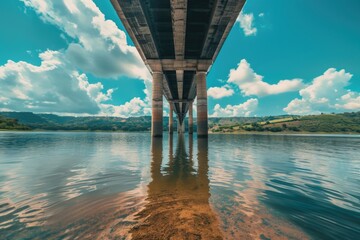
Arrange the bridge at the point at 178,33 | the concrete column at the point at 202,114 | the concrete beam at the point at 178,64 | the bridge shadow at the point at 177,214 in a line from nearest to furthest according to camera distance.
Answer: the bridge shadow at the point at 177,214 < the bridge at the point at 178,33 < the concrete column at the point at 202,114 < the concrete beam at the point at 178,64

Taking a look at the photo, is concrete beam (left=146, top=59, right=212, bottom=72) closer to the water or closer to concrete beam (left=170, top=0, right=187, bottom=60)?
concrete beam (left=170, top=0, right=187, bottom=60)

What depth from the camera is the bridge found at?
20983 mm

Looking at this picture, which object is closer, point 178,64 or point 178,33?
point 178,33

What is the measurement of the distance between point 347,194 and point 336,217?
7.18ft

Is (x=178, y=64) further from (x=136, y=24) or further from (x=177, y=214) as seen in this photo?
(x=177, y=214)

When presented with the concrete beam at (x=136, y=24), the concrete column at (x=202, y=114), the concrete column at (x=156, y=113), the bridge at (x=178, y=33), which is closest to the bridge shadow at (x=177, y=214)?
the bridge at (x=178, y=33)

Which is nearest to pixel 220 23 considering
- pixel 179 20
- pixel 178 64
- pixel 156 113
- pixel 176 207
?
pixel 179 20

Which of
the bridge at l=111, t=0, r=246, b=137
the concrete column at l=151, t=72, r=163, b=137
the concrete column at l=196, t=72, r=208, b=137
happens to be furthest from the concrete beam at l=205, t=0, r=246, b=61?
the concrete column at l=151, t=72, r=163, b=137

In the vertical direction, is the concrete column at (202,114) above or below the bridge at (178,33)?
below

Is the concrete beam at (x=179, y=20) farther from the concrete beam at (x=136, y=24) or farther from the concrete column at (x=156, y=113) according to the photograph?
the concrete column at (x=156, y=113)

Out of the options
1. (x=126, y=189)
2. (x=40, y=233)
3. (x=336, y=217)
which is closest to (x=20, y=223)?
(x=40, y=233)

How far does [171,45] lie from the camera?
3027 cm

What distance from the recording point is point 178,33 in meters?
24.6

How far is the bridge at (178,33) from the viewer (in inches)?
826
